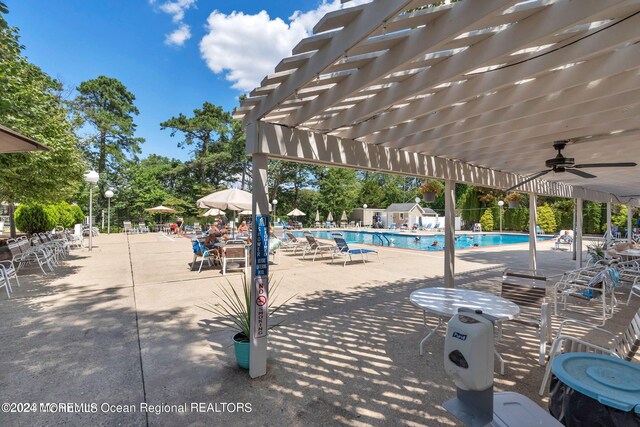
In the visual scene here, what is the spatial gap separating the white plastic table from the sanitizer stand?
1068 millimetres

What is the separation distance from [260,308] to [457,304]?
185 cm

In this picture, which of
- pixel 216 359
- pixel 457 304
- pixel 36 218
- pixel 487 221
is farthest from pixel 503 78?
pixel 487 221

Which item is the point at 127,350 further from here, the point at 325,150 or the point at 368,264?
the point at 368,264

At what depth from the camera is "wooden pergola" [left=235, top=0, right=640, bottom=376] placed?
148 cm

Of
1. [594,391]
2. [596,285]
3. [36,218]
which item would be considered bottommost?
[596,285]

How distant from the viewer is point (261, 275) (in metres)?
2.68

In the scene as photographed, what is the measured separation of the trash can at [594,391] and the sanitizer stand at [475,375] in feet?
0.39

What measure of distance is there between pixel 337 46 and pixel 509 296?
12.0 ft

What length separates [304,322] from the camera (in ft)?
12.9

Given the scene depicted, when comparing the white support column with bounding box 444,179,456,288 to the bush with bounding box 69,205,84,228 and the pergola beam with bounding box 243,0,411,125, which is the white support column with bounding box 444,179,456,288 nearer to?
the pergola beam with bounding box 243,0,411,125

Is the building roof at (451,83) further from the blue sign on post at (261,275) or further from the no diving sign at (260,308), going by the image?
the no diving sign at (260,308)

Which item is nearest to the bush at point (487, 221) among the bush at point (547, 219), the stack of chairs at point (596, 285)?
the bush at point (547, 219)

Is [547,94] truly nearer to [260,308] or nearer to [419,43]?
[419,43]

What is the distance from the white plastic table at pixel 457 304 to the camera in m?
2.62
